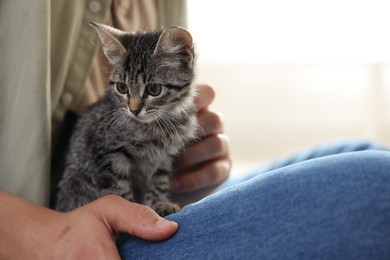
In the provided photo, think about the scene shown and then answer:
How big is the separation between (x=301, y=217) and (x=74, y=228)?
1.29 ft

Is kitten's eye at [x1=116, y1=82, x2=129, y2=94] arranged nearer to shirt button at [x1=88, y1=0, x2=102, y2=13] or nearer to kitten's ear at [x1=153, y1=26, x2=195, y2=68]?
kitten's ear at [x1=153, y1=26, x2=195, y2=68]

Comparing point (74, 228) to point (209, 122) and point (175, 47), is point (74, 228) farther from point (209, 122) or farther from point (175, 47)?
point (209, 122)

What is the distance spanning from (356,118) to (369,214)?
5.96ft

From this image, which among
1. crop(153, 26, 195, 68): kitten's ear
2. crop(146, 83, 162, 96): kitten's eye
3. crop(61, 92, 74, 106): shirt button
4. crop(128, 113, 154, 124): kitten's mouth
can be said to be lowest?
crop(128, 113, 154, 124): kitten's mouth

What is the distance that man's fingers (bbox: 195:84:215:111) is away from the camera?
129cm

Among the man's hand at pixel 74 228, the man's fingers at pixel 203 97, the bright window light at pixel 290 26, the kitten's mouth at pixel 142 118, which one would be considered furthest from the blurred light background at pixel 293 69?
the man's hand at pixel 74 228

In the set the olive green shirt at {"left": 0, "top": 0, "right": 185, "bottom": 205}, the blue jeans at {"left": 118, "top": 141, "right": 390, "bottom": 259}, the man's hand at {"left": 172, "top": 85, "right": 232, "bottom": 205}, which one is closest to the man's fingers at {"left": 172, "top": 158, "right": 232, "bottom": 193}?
the man's hand at {"left": 172, "top": 85, "right": 232, "bottom": 205}

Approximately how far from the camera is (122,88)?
1.11 metres

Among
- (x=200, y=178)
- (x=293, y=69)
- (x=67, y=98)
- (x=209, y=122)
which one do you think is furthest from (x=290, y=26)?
(x=67, y=98)

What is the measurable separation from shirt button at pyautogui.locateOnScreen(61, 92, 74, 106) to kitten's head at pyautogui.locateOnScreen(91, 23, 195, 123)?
0.16m

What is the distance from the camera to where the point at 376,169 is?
738 mm

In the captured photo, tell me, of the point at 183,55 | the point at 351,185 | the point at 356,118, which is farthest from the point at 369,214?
the point at 356,118

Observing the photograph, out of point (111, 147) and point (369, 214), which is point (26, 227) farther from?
point (369, 214)

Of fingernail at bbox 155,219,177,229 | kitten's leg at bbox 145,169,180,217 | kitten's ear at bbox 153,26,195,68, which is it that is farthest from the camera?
kitten's leg at bbox 145,169,180,217
